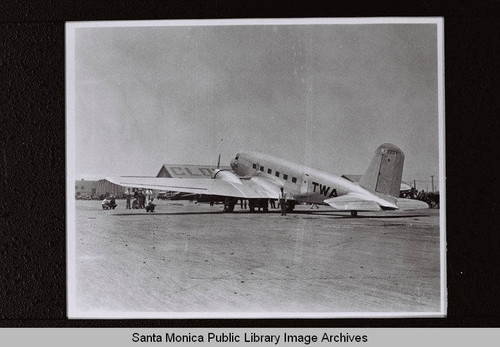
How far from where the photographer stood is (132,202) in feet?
17.7

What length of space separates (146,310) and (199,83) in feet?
8.36

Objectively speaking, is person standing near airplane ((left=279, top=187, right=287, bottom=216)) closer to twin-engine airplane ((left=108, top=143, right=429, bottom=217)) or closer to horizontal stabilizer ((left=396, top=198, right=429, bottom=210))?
twin-engine airplane ((left=108, top=143, right=429, bottom=217))

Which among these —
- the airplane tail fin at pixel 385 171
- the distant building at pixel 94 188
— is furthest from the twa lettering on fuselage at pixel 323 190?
the distant building at pixel 94 188

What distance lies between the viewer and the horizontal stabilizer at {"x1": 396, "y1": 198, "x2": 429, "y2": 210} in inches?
178

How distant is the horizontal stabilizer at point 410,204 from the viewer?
4.53 m

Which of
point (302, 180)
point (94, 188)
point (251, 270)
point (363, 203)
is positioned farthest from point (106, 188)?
point (363, 203)

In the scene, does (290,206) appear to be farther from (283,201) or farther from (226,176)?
(226,176)

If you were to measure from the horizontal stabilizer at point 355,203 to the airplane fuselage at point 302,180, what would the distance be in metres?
0.10

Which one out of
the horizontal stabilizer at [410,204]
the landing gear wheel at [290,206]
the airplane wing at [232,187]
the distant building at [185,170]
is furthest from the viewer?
the airplane wing at [232,187]

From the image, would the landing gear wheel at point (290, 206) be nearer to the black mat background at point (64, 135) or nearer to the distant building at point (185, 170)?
the distant building at point (185, 170)

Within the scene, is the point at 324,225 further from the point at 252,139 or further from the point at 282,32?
the point at 282,32

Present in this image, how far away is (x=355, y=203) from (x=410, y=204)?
983 millimetres

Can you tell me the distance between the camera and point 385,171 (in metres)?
4.91

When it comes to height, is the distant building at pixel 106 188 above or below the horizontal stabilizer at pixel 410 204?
above
